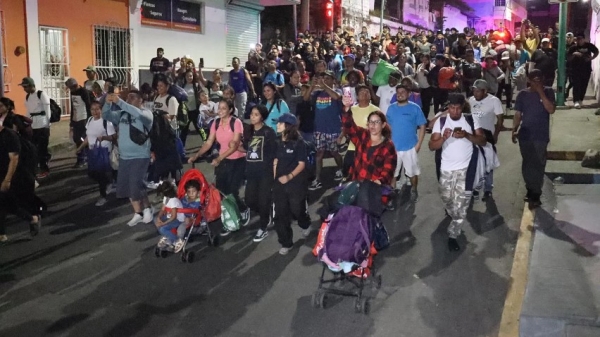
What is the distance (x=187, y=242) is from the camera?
727 cm

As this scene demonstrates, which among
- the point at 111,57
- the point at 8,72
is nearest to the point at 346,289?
the point at 8,72

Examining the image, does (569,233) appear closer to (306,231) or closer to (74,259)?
(306,231)

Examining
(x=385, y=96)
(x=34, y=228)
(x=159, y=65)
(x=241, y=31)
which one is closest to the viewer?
(x=34, y=228)

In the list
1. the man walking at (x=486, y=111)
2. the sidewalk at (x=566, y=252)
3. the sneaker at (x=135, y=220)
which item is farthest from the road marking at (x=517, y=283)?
the sneaker at (x=135, y=220)

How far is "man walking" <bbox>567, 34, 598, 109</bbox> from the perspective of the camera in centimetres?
1535

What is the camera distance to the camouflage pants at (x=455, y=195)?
695cm

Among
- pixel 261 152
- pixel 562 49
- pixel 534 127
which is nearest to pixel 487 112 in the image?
pixel 534 127

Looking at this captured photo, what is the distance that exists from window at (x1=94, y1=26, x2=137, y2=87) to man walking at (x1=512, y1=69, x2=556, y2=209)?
11700 millimetres

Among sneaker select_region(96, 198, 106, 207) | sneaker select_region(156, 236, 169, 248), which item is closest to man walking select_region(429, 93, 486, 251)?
sneaker select_region(156, 236, 169, 248)

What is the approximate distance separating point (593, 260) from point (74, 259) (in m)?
5.70

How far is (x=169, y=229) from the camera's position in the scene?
7.06 metres

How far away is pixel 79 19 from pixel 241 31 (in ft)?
29.5

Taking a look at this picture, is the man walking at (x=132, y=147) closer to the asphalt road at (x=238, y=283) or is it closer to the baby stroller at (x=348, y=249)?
the asphalt road at (x=238, y=283)

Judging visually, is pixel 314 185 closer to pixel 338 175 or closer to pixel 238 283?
pixel 338 175
